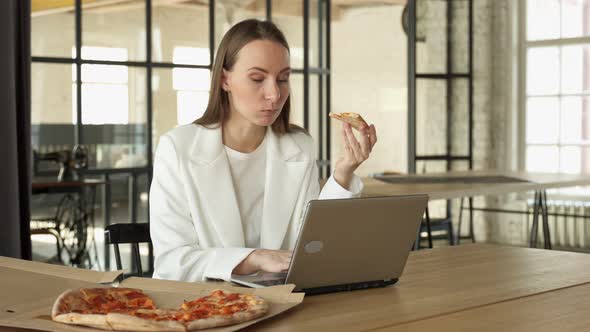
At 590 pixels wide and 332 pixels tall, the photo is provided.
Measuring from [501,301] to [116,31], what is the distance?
4413 millimetres

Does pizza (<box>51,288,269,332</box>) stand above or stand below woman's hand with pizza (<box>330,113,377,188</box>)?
below

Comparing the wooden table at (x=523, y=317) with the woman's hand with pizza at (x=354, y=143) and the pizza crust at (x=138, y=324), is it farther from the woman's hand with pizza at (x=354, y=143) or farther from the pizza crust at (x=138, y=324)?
the woman's hand with pizza at (x=354, y=143)

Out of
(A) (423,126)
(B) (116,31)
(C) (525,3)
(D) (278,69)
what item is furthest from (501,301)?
(C) (525,3)

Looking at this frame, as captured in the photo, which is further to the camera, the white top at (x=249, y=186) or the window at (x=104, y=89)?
the window at (x=104, y=89)

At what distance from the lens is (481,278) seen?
2.11m

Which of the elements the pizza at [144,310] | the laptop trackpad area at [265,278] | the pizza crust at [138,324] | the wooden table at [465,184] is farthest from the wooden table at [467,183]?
the pizza crust at [138,324]

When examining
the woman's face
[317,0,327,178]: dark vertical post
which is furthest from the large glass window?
the woman's face

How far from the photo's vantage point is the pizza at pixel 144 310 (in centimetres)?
146

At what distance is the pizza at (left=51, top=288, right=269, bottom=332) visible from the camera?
1461 millimetres

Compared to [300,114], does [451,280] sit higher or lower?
lower

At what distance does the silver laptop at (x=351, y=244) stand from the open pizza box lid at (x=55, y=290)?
102 mm

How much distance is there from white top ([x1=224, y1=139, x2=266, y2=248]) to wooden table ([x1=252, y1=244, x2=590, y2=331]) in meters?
0.44

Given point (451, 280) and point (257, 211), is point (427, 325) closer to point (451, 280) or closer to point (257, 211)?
point (451, 280)

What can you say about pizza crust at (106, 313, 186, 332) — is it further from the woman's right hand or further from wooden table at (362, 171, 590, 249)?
wooden table at (362, 171, 590, 249)
